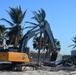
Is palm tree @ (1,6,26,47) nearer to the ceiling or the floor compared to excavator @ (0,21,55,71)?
nearer to the ceiling

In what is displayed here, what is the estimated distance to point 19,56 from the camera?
28703mm

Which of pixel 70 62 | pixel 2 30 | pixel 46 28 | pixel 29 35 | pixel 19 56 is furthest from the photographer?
pixel 2 30

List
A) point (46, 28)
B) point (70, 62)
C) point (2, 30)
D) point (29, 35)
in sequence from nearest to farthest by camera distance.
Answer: point (29, 35)
point (46, 28)
point (70, 62)
point (2, 30)

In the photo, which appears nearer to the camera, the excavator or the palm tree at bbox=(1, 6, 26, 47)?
the excavator

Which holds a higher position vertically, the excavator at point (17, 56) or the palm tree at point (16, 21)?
the palm tree at point (16, 21)

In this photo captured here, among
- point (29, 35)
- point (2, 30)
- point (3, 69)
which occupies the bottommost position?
point (3, 69)

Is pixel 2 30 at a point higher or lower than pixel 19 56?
higher

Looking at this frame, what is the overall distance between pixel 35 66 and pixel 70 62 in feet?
57.8

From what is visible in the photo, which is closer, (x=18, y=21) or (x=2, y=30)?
(x=18, y=21)

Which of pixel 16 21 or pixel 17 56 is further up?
pixel 16 21

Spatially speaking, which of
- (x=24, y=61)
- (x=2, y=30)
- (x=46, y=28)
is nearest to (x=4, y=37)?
(x=2, y=30)

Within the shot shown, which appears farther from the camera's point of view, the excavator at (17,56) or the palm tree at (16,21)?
the palm tree at (16,21)

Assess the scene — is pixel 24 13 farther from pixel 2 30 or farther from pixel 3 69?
pixel 3 69

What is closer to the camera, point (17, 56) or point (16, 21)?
point (17, 56)
